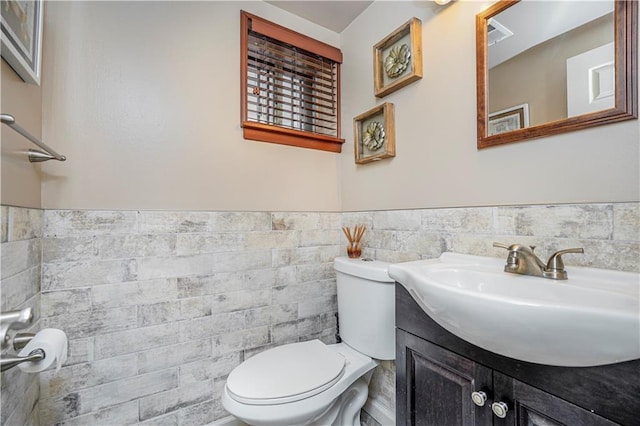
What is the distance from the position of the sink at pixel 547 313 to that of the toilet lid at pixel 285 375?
0.57 m

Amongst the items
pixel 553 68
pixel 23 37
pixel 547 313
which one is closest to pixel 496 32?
pixel 553 68

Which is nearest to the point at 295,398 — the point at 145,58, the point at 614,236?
the point at 614,236

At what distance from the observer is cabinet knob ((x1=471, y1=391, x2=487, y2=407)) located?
0.73 m

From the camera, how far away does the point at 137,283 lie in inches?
51.1

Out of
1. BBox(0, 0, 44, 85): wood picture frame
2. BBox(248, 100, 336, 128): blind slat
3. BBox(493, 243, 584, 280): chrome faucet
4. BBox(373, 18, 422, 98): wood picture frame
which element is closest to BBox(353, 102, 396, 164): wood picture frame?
BBox(373, 18, 422, 98): wood picture frame

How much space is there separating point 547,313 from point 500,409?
1.04ft

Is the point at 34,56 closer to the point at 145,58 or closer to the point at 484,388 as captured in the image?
the point at 145,58

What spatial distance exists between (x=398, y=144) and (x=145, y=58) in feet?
4.17

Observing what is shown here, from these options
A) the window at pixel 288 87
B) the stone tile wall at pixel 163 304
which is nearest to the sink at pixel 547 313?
the stone tile wall at pixel 163 304

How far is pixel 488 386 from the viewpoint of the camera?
737 millimetres

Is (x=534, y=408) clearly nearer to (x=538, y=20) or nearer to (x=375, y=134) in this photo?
(x=538, y=20)

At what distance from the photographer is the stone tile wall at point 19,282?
0.82 meters

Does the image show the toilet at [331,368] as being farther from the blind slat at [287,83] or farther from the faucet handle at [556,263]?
the blind slat at [287,83]

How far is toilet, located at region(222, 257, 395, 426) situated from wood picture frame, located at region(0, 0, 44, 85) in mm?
1278
